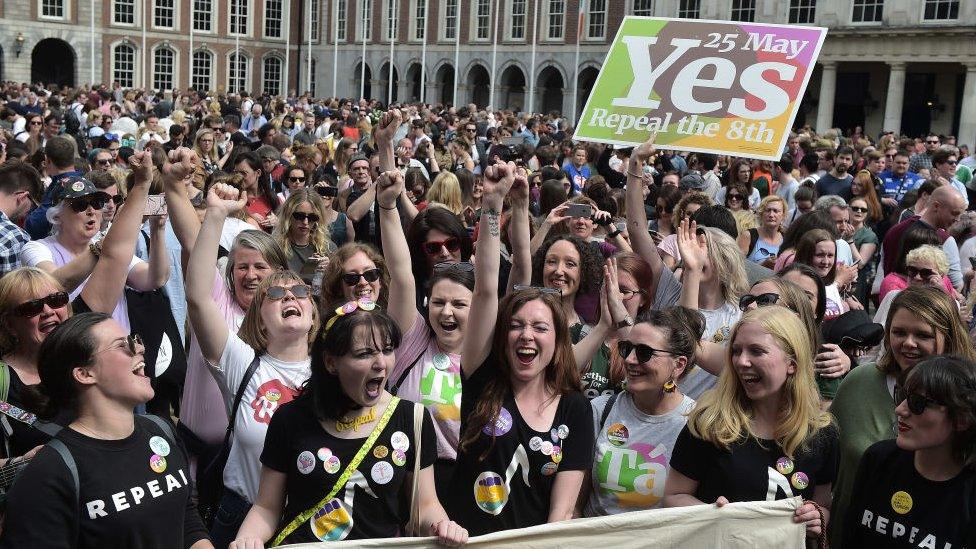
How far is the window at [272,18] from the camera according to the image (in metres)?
53.8

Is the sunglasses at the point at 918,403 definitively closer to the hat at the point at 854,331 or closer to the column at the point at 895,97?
the hat at the point at 854,331

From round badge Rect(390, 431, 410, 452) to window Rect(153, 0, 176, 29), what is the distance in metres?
51.6

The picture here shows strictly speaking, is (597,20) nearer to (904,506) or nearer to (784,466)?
(784,466)

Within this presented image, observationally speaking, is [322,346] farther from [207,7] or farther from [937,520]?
[207,7]

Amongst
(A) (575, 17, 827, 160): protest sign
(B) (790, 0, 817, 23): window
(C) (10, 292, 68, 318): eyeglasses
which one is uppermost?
(B) (790, 0, 817, 23): window

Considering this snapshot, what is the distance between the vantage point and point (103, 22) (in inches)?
1946

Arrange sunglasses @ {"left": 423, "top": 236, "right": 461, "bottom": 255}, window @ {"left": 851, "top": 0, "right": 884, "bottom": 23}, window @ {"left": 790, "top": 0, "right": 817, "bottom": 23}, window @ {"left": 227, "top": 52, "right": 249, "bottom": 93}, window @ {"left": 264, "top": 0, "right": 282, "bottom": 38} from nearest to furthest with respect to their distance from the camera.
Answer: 1. sunglasses @ {"left": 423, "top": 236, "right": 461, "bottom": 255}
2. window @ {"left": 851, "top": 0, "right": 884, "bottom": 23}
3. window @ {"left": 790, "top": 0, "right": 817, "bottom": 23}
4. window @ {"left": 227, "top": 52, "right": 249, "bottom": 93}
5. window @ {"left": 264, "top": 0, "right": 282, "bottom": 38}

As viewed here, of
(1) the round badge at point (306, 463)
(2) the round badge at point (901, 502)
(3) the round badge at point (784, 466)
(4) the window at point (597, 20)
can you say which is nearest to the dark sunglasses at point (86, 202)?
(1) the round badge at point (306, 463)

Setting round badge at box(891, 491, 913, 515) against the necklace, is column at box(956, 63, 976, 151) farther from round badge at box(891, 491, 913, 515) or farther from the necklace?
the necklace

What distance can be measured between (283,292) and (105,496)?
1317mm

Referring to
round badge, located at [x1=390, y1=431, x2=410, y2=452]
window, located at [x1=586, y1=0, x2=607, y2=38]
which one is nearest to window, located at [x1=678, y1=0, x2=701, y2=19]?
window, located at [x1=586, y1=0, x2=607, y2=38]

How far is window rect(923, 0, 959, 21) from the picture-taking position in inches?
1177

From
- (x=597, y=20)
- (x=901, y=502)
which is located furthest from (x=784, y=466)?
(x=597, y=20)

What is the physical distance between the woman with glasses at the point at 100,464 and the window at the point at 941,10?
31327 mm
